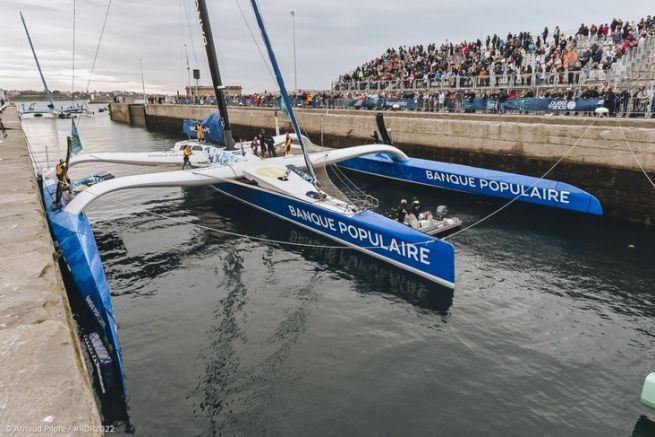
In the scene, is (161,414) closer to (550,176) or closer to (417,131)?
(550,176)

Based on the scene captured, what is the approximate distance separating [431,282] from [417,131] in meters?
11.0

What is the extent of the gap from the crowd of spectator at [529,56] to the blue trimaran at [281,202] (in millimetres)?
8947

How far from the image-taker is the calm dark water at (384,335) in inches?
220

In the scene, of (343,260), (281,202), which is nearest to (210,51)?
(281,202)

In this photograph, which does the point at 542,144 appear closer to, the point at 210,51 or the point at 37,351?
the point at 210,51

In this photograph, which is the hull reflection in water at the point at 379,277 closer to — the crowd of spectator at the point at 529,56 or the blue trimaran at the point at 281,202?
the blue trimaran at the point at 281,202

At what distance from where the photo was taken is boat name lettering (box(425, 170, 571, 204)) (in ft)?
41.7

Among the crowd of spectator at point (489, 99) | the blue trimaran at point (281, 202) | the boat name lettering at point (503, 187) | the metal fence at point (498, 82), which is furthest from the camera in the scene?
the metal fence at point (498, 82)

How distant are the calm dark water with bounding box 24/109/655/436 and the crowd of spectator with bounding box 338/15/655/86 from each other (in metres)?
10.2

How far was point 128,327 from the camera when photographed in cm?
769

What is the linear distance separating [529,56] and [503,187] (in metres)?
12.6

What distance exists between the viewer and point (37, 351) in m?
3.90

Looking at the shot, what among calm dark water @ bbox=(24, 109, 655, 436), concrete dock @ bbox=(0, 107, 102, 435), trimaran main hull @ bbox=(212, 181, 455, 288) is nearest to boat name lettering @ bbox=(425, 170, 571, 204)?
calm dark water @ bbox=(24, 109, 655, 436)

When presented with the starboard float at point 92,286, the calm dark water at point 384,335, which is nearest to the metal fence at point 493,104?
the calm dark water at point 384,335
